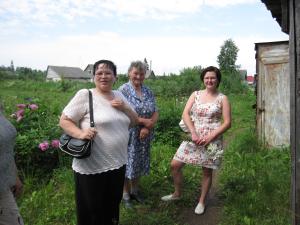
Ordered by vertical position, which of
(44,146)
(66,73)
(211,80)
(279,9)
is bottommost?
(44,146)

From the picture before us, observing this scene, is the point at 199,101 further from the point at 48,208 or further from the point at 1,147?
the point at 1,147

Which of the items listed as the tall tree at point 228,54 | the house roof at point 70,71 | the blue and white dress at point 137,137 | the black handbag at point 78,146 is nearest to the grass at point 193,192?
the blue and white dress at point 137,137

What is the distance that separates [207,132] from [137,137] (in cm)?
87

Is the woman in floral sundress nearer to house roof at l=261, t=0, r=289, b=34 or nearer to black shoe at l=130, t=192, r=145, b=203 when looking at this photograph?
black shoe at l=130, t=192, r=145, b=203

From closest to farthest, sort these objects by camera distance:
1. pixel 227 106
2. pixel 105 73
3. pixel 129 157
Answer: pixel 105 73 < pixel 227 106 < pixel 129 157

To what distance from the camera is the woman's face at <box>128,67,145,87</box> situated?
14.5 feet

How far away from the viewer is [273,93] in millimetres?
7352

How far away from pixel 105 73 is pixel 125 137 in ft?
2.08

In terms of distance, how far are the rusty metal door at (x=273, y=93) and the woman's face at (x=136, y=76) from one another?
3855mm

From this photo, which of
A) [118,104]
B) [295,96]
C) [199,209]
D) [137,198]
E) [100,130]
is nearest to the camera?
[295,96]

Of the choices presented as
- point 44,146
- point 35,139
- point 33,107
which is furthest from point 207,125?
point 33,107

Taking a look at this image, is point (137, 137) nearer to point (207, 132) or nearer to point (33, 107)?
point (207, 132)

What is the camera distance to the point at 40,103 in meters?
6.96

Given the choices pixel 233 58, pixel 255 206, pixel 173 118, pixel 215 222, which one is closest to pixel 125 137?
pixel 215 222
